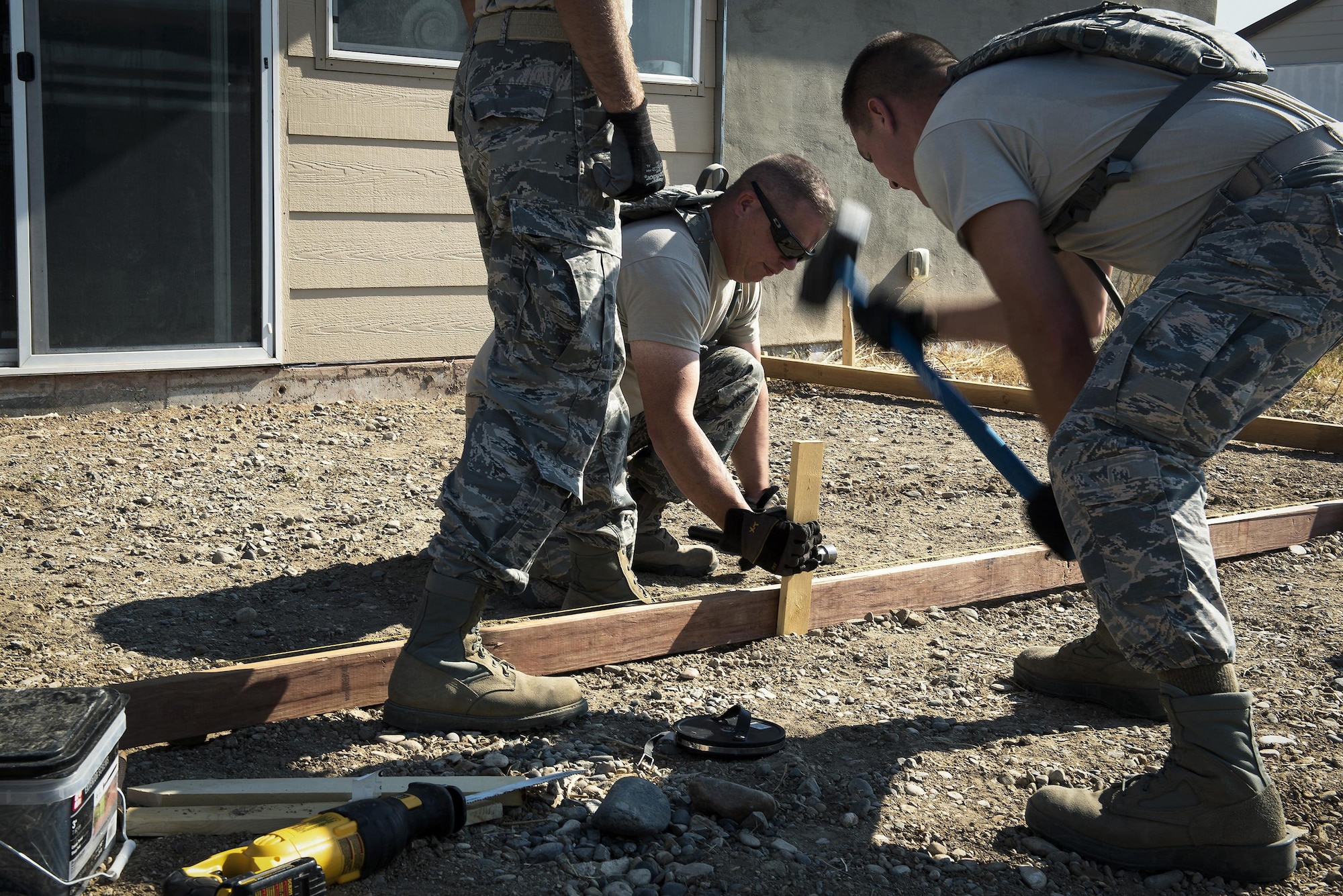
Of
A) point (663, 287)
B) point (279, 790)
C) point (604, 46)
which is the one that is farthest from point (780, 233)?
point (279, 790)

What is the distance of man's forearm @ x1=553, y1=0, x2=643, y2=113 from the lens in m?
2.19

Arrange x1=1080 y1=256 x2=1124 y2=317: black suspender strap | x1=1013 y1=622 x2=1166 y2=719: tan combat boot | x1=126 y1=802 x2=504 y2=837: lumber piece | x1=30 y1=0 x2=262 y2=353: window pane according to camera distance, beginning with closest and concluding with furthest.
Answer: x1=126 y1=802 x2=504 y2=837: lumber piece < x1=1080 y1=256 x2=1124 y2=317: black suspender strap < x1=1013 y1=622 x2=1166 y2=719: tan combat boot < x1=30 y1=0 x2=262 y2=353: window pane

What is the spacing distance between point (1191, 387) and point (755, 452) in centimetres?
181

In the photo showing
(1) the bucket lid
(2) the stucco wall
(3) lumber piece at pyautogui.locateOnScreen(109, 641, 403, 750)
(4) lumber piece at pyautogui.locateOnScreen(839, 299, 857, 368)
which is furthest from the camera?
(4) lumber piece at pyautogui.locateOnScreen(839, 299, 857, 368)

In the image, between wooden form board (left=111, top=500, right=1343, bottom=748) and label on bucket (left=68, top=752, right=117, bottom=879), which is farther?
wooden form board (left=111, top=500, right=1343, bottom=748)

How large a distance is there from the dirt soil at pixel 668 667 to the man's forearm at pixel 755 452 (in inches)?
11.3

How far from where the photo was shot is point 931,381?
8.91ft

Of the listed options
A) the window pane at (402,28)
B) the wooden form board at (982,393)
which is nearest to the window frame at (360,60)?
the window pane at (402,28)

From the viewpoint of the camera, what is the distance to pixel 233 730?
2301 millimetres

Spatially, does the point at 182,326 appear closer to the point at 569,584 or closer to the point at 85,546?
the point at 85,546

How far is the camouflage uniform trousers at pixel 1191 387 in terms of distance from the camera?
1.91m

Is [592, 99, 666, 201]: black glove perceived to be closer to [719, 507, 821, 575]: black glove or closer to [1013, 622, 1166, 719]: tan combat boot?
[719, 507, 821, 575]: black glove

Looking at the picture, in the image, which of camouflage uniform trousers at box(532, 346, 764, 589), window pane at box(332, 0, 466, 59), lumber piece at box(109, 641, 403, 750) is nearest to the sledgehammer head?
camouflage uniform trousers at box(532, 346, 764, 589)

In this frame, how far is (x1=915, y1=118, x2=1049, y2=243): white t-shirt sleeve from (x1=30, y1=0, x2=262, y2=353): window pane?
417 centimetres
